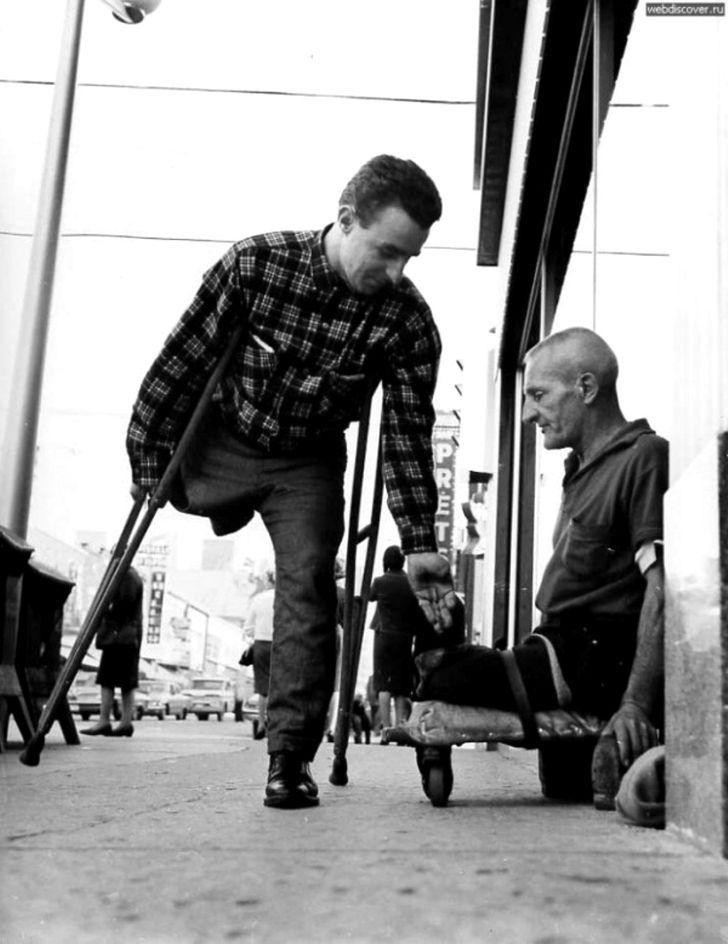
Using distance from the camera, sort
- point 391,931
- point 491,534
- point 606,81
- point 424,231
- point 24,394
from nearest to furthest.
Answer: point 391,931
point 424,231
point 24,394
point 606,81
point 491,534

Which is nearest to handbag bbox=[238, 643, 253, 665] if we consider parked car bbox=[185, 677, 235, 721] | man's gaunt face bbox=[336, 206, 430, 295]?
man's gaunt face bbox=[336, 206, 430, 295]

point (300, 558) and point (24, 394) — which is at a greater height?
point (24, 394)

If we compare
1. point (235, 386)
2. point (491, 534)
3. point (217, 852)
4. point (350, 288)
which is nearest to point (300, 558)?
point (235, 386)

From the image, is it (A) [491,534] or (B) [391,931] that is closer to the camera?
(B) [391,931]

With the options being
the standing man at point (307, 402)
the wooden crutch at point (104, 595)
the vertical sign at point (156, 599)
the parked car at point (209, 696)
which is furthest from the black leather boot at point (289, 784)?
the vertical sign at point (156, 599)

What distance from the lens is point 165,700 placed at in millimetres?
17422

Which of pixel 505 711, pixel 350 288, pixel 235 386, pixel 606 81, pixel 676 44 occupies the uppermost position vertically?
pixel 606 81

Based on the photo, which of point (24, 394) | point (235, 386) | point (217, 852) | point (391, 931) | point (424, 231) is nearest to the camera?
point (391, 931)

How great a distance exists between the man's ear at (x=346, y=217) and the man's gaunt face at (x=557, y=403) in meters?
0.50

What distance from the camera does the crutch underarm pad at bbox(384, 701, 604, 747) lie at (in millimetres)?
2035

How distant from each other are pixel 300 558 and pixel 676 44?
108cm

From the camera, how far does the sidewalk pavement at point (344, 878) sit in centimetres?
82

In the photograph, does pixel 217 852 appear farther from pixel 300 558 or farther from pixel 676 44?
pixel 676 44

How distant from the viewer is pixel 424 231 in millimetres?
2004
